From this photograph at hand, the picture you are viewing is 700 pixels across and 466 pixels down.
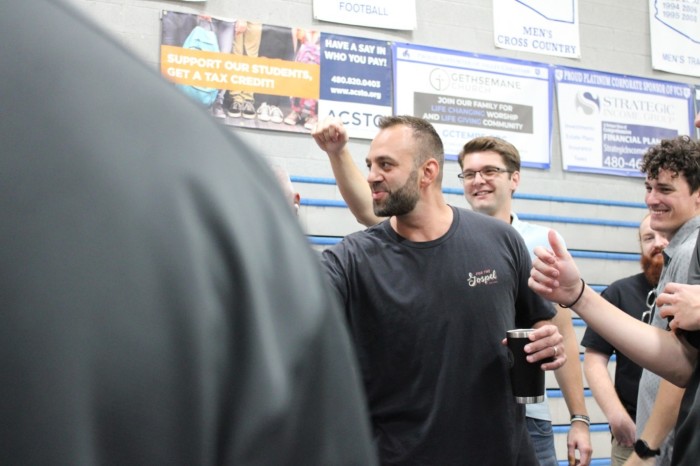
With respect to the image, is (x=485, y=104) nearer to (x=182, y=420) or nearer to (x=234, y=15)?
(x=234, y=15)

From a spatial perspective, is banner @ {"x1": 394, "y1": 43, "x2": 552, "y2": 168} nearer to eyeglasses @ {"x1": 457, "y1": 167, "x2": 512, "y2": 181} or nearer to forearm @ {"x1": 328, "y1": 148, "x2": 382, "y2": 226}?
eyeglasses @ {"x1": 457, "y1": 167, "x2": 512, "y2": 181}

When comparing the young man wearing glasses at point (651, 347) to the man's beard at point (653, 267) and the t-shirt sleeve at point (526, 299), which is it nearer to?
the t-shirt sleeve at point (526, 299)

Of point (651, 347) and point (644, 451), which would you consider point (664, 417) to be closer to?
point (644, 451)

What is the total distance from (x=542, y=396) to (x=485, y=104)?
11.7 feet

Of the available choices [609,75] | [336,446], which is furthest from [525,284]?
[609,75]

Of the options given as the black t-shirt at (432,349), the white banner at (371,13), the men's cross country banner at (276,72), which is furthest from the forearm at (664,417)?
the white banner at (371,13)

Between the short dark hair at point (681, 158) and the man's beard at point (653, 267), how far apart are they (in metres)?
0.92

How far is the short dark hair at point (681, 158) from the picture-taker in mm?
2762

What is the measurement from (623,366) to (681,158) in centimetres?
117

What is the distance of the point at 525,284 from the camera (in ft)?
8.75

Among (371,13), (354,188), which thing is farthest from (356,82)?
(354,188)

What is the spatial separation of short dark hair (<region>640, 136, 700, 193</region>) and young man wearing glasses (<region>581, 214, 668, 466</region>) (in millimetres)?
787

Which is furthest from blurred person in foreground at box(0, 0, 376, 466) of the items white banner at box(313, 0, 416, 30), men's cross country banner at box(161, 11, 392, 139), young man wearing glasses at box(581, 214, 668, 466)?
white banner at box(313, 0, 416, 30)

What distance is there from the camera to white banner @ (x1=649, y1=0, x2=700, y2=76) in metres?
6.26
